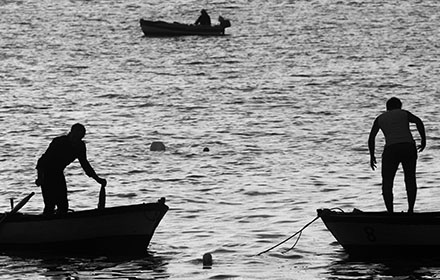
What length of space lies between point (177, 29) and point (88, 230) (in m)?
56.1

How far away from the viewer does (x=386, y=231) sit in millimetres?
18609

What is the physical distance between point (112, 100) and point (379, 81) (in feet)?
42.3

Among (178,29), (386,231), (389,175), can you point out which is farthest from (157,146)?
(178,29)

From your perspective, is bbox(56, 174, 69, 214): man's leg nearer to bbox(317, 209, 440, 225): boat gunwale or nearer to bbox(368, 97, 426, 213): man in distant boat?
bbox(317, 209, 440, 225): boat gunwale

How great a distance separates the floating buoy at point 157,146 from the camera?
113ft

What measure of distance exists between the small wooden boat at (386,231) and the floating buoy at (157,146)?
1566cm

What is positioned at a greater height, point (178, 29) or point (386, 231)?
point (386, 231)

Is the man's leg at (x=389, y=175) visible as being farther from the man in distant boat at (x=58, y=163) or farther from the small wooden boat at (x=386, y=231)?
the man in distant boat at (x=58, y=163)

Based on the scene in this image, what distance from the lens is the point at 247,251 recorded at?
2058 centimetres

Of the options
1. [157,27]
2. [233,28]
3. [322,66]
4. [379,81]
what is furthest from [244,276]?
[233,28]

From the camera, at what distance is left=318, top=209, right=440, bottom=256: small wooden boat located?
18.3 metres

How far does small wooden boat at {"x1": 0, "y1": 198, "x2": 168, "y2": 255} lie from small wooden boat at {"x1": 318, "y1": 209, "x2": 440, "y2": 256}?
9.32ft

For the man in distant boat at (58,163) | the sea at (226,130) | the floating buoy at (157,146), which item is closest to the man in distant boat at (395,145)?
the sea at (226,130)

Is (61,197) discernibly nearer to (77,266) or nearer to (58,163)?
(58,163)
